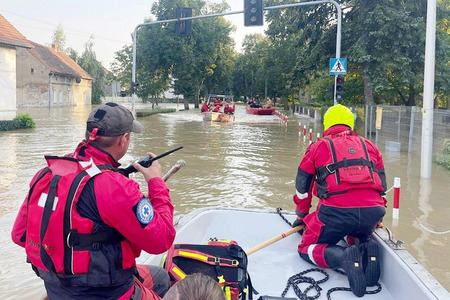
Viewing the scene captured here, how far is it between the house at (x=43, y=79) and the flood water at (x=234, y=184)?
119 feet

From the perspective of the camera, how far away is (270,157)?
53.7 feet

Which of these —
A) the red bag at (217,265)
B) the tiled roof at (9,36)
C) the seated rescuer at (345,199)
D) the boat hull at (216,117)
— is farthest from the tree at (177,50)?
the red bag at (217,265)

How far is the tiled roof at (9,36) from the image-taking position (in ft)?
95.9

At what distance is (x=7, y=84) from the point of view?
29.9 meters

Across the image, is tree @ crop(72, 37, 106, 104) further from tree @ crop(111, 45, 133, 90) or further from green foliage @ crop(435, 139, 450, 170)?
green foliage @ crop(435, 139, 450, 170)

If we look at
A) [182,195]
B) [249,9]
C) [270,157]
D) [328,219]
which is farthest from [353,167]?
[249,9]

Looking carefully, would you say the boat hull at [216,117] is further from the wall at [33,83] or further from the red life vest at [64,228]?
the red life vest at [64,228]

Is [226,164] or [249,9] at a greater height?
[249,9]

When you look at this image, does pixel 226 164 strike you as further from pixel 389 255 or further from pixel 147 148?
pixel 389 255

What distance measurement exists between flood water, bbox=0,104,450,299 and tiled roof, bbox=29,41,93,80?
127 feet

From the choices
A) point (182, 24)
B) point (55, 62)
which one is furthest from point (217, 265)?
point (55, 62)

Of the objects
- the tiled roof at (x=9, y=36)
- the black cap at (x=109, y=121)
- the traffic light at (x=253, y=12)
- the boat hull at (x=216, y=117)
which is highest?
the tiled roof at (x=9, y=36)

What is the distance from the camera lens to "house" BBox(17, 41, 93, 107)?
181 feet

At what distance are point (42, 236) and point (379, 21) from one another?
73.3 feet
